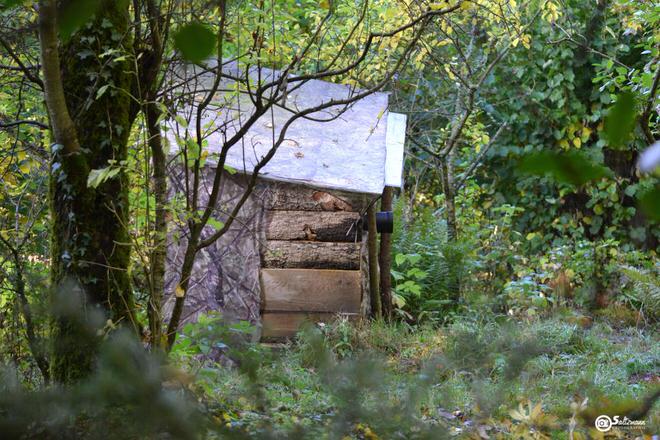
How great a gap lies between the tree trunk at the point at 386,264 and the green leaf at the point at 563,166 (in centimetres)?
642

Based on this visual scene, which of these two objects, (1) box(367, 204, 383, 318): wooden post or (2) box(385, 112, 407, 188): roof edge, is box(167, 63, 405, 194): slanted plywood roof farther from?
(1) box(367, 204, 383, 318): wooden post

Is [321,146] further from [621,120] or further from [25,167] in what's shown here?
[621,120]

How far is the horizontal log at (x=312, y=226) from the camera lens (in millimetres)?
6047

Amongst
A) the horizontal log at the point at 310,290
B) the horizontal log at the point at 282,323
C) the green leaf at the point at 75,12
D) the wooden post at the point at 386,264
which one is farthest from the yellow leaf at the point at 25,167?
the green leaf at the point at 75,12

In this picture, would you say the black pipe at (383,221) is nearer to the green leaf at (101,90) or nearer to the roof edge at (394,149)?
the roof edge at (394,149)

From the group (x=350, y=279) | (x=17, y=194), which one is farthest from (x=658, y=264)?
(x=17, y=194)

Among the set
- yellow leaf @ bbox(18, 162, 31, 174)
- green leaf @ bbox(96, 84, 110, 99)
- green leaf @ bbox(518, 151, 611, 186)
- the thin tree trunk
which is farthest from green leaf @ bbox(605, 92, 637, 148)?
yellow leaf @ bbox(18, 162, 31, 174)

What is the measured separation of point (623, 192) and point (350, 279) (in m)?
4.63

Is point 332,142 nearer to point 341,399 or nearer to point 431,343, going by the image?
point 431,343

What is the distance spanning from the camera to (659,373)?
4930 mm

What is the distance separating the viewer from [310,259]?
6.07 meters

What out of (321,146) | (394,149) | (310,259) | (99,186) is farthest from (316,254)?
(99,186)

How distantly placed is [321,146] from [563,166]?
6.05 meters

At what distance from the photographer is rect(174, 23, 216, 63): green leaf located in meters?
0.48
